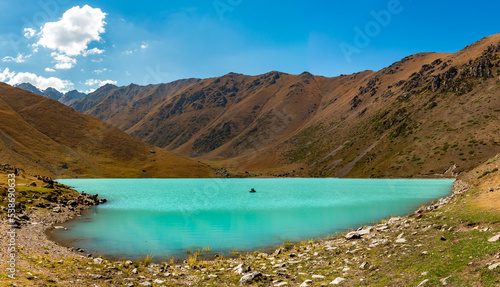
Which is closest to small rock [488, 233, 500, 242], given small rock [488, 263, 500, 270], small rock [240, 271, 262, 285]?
small rock [488, 263, 500, 270]

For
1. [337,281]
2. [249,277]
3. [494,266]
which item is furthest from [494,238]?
[249,277]

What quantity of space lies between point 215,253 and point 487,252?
60.5 feet

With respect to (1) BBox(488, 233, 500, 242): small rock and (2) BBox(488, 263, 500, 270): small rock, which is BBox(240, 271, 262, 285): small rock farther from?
(1) BBox(488, 233, 500, 242): small rock

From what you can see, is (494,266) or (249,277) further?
(249,277)

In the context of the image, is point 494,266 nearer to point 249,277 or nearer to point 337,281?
point 337,281

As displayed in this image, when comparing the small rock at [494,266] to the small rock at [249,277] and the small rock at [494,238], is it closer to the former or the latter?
the small rock at [494,238]

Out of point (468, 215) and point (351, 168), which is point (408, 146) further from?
point (468, 215)

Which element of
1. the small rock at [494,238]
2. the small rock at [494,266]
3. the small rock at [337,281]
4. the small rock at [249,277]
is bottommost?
the small rock at [249,277]

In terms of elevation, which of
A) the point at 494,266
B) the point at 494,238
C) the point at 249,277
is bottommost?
the point at 249,277

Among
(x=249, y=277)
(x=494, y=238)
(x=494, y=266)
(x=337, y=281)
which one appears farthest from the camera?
(x=249, y=277)

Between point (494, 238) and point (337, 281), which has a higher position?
point (494, 238)

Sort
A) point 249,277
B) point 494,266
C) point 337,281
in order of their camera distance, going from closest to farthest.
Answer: point 494,266 < point 337,281 < point 249,277

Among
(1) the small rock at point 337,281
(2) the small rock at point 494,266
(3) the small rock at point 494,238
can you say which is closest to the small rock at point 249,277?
(1) the small rock at point 337,281

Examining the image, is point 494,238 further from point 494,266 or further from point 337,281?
point 337,281
